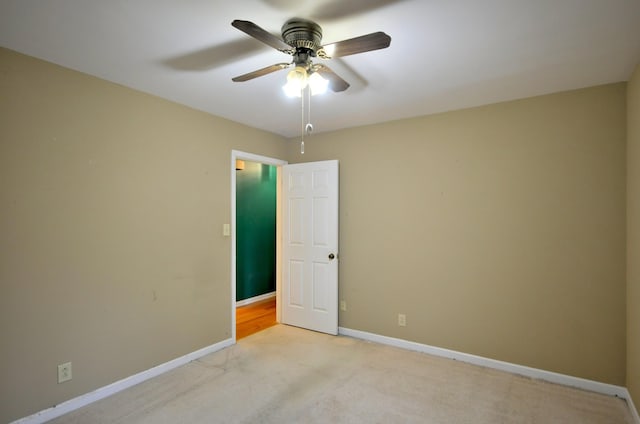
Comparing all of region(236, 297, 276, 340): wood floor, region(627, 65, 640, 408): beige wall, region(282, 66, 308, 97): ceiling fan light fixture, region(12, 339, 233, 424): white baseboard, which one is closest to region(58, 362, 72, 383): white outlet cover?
region(12, 339, 233, 424): white baseboard

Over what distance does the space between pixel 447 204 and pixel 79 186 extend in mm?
3135

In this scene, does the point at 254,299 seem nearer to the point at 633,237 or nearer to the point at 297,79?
the point at 297,79

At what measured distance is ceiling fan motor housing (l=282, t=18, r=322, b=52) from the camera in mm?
1777

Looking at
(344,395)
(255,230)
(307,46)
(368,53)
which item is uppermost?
(368,53)

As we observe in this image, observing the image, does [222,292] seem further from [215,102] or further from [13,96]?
[13,96]

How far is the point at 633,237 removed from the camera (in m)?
2.38

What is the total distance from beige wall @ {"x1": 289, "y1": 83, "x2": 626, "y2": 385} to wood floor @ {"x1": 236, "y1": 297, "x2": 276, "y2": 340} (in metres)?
1.07

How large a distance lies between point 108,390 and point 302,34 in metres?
2.87

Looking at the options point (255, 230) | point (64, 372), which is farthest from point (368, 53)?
point (255, 230)

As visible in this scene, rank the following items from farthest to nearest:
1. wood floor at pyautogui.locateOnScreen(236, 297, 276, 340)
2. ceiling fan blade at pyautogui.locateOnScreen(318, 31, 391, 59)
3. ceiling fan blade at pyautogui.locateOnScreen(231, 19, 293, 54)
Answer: wood floor at pyautogui.locateOnScreen(236, 297, 276, 340) → ceiling fan blade at pyautogui.locateOnScreen(318, 31, 391, 59) → ceiling fan blade at pyautogui.locateOnScreen(231, 19, 293, 54)

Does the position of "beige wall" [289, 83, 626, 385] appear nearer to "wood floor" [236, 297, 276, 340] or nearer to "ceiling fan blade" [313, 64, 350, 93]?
"wood floor" [236, 297, 276, 340]

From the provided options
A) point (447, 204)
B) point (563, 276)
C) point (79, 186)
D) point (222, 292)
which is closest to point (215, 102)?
point (79, 186)

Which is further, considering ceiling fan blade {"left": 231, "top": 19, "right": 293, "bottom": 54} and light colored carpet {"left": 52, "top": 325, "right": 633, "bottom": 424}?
light colored carpet {"left": 52, "top": 325, "right": 633, "bottom": 424}

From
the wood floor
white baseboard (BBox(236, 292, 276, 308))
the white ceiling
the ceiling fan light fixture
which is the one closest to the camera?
the white ceiling
